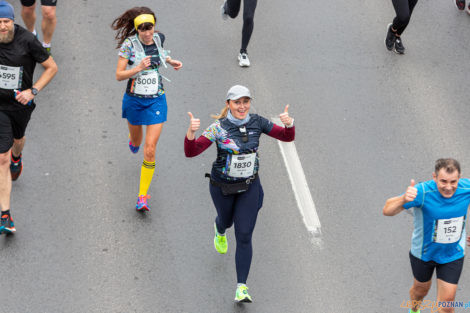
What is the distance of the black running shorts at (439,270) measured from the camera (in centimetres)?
764

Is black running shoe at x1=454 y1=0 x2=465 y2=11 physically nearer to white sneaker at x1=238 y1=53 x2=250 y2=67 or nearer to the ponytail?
white sneaker at x1=238 y1=53 x2=250 y2=67

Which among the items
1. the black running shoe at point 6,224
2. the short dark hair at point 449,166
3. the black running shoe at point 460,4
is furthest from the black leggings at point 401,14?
the black running shoe at point 6,224

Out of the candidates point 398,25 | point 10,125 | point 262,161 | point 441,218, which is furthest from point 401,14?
point 10,125

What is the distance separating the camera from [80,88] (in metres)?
11.4

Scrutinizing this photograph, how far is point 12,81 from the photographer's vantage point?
28.5 ft

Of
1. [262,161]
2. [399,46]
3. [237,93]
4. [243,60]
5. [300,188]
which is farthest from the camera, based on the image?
[399,46]

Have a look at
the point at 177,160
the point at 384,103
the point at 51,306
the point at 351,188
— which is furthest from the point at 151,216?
the point at 384,103

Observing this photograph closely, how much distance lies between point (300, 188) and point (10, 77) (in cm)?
356

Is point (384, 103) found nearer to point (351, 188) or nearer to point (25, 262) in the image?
point (351, 188)

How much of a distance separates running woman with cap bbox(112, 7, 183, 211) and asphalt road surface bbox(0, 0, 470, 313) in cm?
67

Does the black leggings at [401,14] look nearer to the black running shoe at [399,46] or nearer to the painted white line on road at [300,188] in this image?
the black running shoe at [399,46]

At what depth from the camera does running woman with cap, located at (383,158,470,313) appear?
739cm

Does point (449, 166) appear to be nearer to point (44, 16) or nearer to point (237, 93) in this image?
point (237, 93)

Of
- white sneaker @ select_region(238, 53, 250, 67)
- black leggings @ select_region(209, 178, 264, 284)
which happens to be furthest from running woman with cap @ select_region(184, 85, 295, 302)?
white sneaker @ select_region(238, 53, 250, 67)
